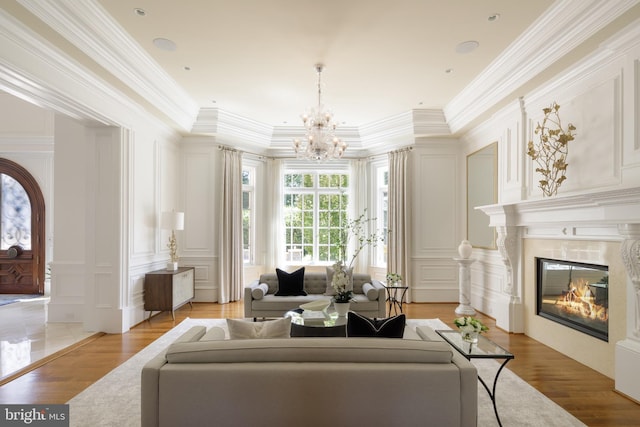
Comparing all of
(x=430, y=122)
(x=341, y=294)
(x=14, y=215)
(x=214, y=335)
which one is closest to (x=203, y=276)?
(x=341, y=294)

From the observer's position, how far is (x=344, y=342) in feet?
6.89

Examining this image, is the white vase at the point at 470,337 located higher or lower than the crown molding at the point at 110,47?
lower

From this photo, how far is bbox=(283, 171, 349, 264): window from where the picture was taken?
801 centimetres

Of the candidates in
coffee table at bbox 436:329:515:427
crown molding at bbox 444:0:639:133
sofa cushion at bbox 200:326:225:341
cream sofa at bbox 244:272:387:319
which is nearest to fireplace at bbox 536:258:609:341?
coffee table at bbox 436:329:515:427

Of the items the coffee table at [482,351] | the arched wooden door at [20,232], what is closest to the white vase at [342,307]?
the coffee table at [482,351]

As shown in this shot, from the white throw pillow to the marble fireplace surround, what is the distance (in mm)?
2866

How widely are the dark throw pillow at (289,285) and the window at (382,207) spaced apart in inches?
106

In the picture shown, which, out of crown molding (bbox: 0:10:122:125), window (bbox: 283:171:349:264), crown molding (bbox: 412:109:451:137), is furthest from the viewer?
window (bbox: 283:171:349:264)

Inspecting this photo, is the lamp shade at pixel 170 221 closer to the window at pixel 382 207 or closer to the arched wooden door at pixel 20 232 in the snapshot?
the arched wooden door at pixel 20 232

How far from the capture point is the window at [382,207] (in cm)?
763

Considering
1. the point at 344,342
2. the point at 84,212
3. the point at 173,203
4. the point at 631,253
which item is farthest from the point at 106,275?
the point at 631,253

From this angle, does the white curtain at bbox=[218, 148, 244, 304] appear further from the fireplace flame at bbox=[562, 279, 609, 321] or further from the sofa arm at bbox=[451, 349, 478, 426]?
the sofa arm at bbox=[451, 349, 478, 426]

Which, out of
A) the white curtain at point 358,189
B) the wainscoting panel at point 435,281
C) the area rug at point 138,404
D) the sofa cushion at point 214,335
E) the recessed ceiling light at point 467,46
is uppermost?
the recessed ceiling light at point 467,46

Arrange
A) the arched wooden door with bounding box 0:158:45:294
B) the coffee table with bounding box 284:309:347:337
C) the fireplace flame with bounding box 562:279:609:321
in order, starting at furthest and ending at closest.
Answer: the arched wooden door with bounding box 0:158:45:294 → the fireplace flame with bounding box 562:279:609:321 → the coffee table with bounding box 284:309:347:337
